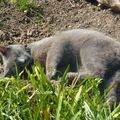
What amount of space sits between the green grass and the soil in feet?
4.94

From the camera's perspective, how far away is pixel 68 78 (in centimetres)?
486

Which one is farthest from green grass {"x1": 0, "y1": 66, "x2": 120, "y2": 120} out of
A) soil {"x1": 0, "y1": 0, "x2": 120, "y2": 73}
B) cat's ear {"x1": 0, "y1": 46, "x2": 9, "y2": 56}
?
soil {"x1": 0, "y1": 0, "x2": 120, "y2": 73}

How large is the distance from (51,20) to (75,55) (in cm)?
91

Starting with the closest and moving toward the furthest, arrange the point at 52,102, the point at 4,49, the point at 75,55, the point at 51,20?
1. the point at 52,102
2. the point at 75,55
3. the point at 4,49
4. the point at 51,20

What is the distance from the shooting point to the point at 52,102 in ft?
13.5

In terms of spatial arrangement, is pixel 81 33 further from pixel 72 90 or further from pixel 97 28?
pixel 72 90

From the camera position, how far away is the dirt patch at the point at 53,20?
19.1 feet

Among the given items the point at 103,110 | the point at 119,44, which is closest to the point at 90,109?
the point at 103,110

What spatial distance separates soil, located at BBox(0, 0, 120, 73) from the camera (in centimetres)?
583

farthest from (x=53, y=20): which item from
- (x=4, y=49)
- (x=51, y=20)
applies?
(x=4, y=49)

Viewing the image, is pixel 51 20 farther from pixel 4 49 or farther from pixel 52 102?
pixel 52 102

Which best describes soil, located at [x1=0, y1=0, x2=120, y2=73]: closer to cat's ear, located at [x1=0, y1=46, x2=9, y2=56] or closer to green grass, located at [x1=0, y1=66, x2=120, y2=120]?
cat's ear, located at [x1=0, y1=46, x2=9, y2=56]

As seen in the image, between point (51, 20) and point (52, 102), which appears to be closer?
point (52, 102)

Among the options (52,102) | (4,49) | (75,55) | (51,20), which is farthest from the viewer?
(51,20)
